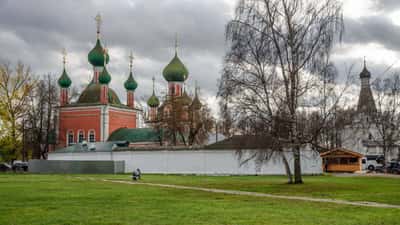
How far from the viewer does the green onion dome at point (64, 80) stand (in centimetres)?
6950

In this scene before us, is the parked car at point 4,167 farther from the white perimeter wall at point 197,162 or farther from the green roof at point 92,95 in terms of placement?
the green roof at point 92,95

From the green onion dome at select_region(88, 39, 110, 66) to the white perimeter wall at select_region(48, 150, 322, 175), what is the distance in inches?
857

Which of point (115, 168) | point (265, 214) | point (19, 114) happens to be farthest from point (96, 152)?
point (265, 214)

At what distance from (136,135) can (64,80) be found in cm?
1426

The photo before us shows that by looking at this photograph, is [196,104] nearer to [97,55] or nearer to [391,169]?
[97,55]

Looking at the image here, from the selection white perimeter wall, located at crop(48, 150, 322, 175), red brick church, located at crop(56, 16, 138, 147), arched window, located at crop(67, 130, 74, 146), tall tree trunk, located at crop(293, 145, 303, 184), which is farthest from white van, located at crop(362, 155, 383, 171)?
arched window, located at crop(67, 130, 74, 146)

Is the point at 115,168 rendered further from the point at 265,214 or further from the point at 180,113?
the point at 265,214

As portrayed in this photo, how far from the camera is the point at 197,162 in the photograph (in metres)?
44.8

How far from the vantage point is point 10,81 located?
5097 centimetres

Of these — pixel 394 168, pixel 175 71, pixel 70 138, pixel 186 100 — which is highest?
pixel 175 71

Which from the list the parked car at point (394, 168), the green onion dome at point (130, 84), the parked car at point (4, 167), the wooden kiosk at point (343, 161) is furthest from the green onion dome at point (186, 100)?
the parked car at point (394, 168)

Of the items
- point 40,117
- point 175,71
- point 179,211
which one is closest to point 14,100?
point 40,117

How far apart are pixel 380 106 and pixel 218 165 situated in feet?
69.3

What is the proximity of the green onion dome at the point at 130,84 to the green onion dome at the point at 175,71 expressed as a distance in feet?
20.7
